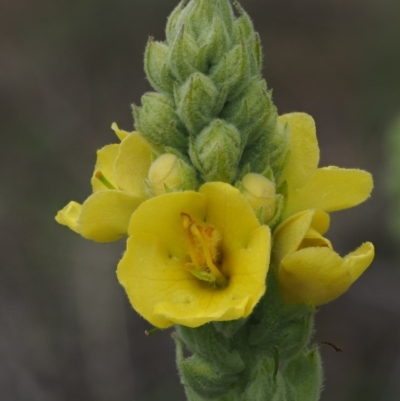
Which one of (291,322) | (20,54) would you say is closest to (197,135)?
(291,322)

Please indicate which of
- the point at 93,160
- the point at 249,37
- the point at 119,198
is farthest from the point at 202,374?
the point at 93,160

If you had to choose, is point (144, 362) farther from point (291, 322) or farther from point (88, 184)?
point (291, 322)

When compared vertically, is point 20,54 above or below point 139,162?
below

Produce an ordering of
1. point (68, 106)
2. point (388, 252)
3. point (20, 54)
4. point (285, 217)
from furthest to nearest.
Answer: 1. point (20, 54)
2. point (68, 106)
3. point (388, 252)
4. point (285, 217)

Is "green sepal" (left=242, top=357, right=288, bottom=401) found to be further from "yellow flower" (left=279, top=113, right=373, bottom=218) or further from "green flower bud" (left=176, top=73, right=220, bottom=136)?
"green flower bud" (left=176, top=73, right=220, bottom=136)

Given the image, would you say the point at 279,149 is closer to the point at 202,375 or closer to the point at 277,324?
the point at 277,324

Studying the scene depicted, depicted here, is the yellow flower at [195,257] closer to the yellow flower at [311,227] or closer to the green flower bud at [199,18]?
the yellow flower at [311,227]

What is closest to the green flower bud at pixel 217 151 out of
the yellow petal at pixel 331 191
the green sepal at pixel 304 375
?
the yellow petal at pixel 331 191
